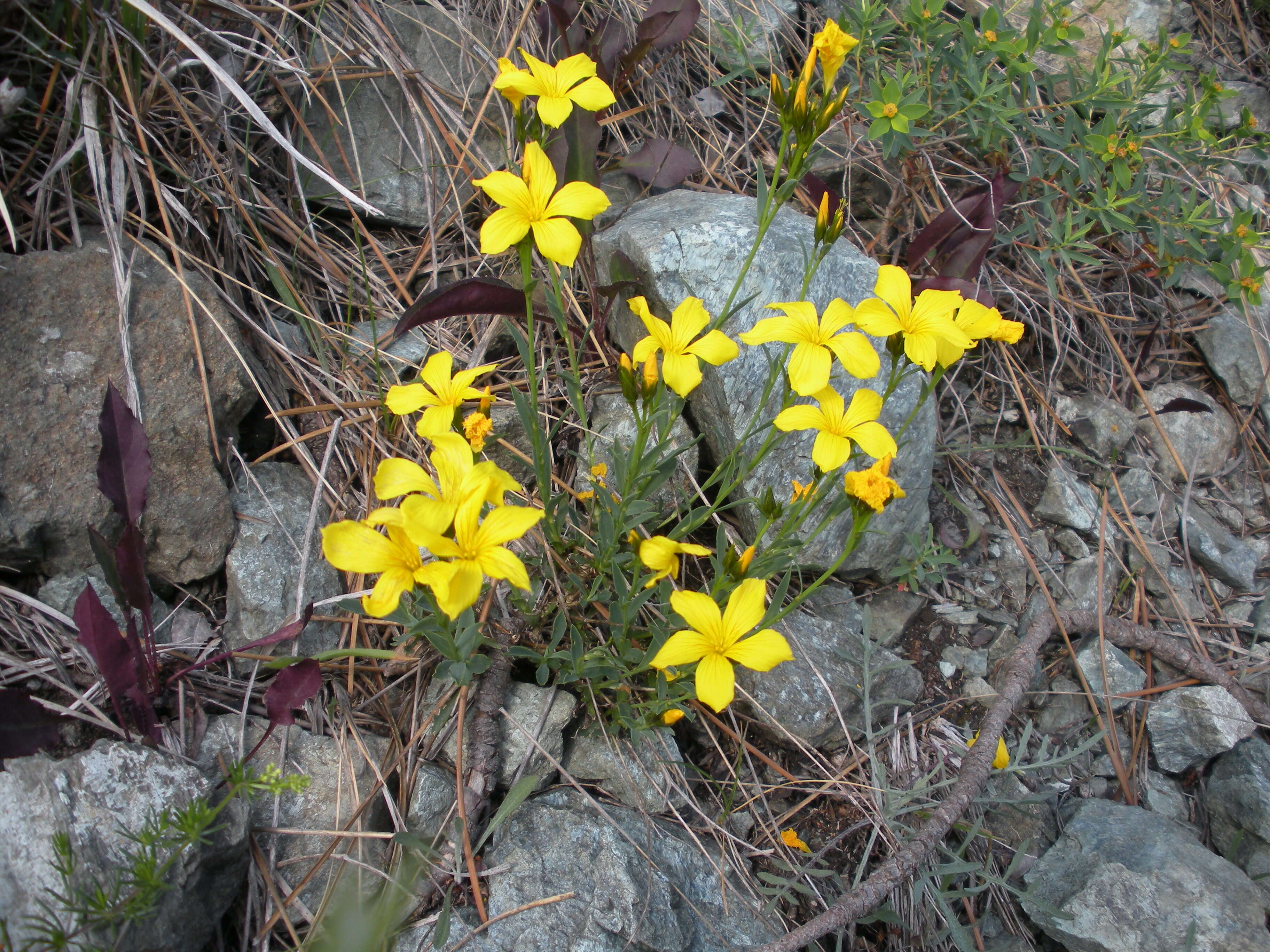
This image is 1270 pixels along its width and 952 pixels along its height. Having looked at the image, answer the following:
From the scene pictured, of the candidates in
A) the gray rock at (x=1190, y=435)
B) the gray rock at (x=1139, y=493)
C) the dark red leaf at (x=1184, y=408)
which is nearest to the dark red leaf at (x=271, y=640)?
the gray rock at (x=1139, y=493)

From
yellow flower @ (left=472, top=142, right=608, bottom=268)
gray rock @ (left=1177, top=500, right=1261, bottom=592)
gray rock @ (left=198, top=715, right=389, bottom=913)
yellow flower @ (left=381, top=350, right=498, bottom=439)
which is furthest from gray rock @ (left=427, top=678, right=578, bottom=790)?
gray rock @ (left=1177, top=500, right=1261, bottom=592)

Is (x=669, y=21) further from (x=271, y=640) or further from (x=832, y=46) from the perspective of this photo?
(x=271, y=640)

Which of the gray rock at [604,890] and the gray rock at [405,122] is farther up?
the gray rock at [405,122]

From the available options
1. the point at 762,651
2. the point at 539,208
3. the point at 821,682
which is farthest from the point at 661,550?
the point at 821,682

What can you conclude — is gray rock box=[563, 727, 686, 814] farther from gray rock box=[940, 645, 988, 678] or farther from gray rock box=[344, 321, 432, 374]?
gray rock box=[344, 321, 432, 374]

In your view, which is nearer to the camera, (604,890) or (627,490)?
(604,890)

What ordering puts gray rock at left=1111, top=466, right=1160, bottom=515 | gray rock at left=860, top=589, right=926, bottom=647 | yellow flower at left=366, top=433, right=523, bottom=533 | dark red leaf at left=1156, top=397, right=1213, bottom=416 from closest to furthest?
yellow flower at left=366, top=433, right=523, bottom=533 < gray rock at left=860, top=589, right=926, bottom=647 < gray rock at left=1111, top=466, right=1160, bottom=515 < dark red leaf at left=1156, top=397, right=1213, bottom=416

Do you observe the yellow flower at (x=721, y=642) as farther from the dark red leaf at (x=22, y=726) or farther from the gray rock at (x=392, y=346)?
the gray rock at (x=392, y=346)
